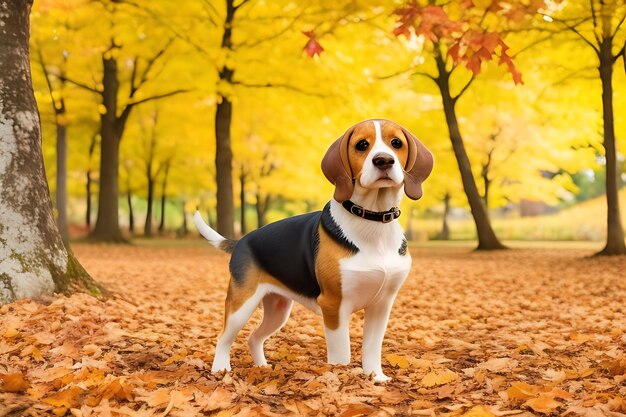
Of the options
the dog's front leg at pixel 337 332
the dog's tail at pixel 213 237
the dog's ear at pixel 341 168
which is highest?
the dog's ear at pixel 341 168

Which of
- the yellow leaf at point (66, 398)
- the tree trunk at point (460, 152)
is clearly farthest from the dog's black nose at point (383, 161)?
the tree trunk at point (460, 152)

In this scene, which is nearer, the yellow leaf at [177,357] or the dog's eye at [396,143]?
the dog's eye at [396,143]

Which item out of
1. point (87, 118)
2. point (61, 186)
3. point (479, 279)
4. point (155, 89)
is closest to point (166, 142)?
point (87, 118)

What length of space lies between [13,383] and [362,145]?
2370mm

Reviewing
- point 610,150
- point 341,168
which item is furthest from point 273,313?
point 610,150

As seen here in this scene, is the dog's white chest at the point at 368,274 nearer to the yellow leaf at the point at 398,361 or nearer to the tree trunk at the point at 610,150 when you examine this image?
the yellow leaf at the point at 398,361

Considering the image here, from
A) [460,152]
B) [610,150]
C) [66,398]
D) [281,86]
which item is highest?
[281,86]

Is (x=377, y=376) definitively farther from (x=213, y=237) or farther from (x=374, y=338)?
(x=213, y=237)

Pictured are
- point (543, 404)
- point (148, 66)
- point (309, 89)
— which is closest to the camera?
point (543, 404)

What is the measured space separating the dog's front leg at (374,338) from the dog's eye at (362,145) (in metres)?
0.96

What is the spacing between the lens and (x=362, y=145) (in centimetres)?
333

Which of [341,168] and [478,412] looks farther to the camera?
[341,168]

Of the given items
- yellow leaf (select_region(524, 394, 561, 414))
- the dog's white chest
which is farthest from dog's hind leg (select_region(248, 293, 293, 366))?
yellow leaf (select_region(524, 394, 561, 414))

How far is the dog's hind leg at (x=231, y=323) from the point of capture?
3762 mm
